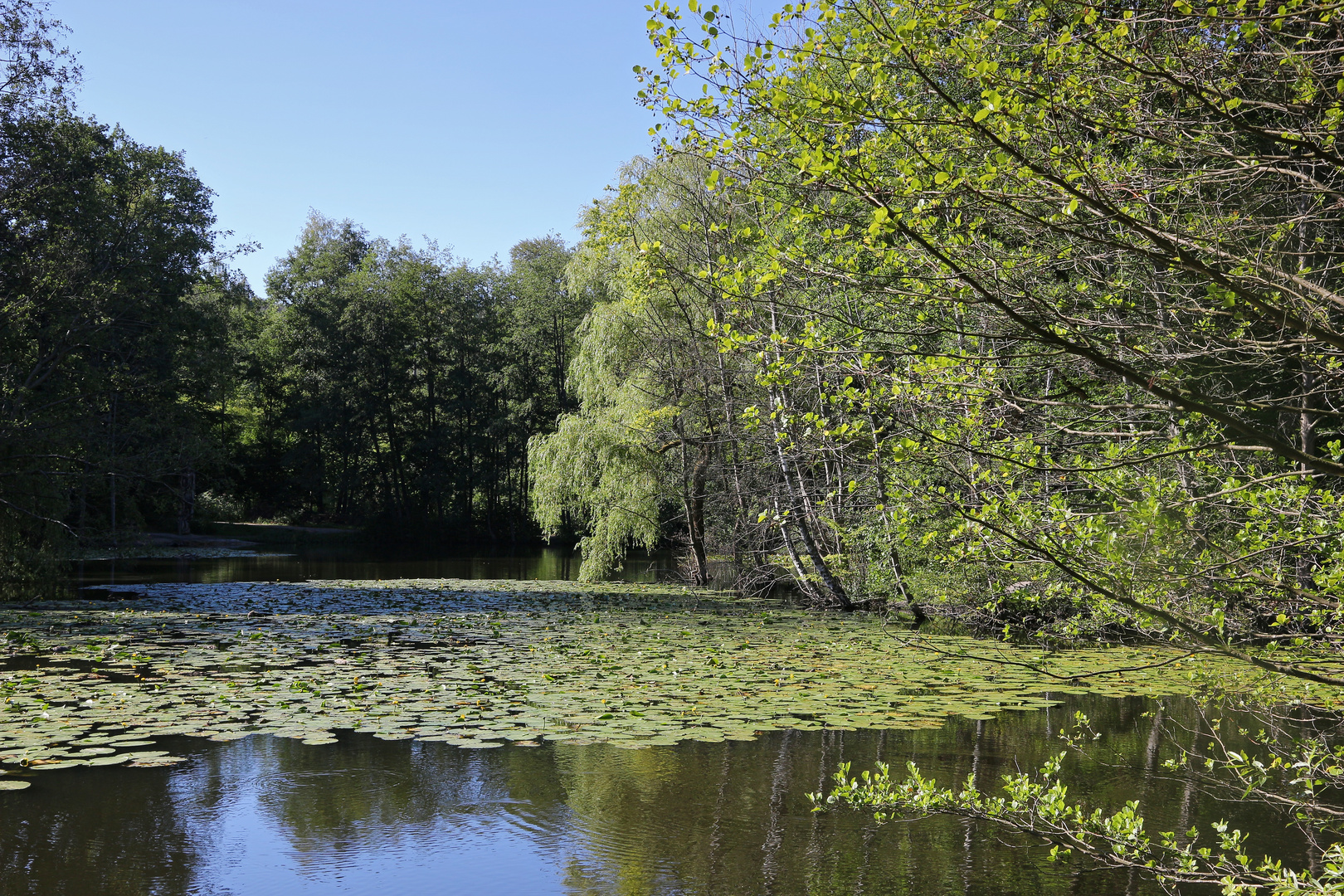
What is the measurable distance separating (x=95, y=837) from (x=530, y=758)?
2615mm

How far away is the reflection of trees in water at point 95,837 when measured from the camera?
179 inches

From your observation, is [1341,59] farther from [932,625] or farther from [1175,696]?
[932,625]

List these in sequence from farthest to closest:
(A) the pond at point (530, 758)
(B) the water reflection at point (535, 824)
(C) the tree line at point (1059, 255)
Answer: (A) the pond at point (530, 758) < (B) the water reflection at point (535, 824) < (C) the tree line at point (1059, 255)

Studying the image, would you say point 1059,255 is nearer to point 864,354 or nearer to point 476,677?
point 864,354

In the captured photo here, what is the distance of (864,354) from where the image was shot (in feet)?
10.1

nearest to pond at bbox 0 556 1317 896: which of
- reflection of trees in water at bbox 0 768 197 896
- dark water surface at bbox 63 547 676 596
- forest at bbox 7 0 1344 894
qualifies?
reflection of trees in water at bbox 0 768 197 896

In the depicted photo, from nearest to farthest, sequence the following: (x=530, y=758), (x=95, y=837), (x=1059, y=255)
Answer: (x=1059, y=255)
(x=95, y=837)
(x=530, y=758)

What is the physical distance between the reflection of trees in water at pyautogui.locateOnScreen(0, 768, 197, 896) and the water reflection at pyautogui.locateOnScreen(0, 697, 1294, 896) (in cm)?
1

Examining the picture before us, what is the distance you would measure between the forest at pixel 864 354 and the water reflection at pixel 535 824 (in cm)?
56

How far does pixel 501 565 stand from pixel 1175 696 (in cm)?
2084

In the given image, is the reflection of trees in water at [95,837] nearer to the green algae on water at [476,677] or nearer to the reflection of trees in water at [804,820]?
the green algae on water at [476,677]

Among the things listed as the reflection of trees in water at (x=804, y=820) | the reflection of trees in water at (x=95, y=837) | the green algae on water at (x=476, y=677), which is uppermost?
the green algae on water at (x=476, y=677)

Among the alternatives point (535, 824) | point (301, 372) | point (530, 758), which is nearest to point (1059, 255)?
point (535, 824)

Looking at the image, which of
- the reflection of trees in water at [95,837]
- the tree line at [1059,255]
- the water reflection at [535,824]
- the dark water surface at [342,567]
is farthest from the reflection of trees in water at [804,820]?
the dark water surface at [342,567]
